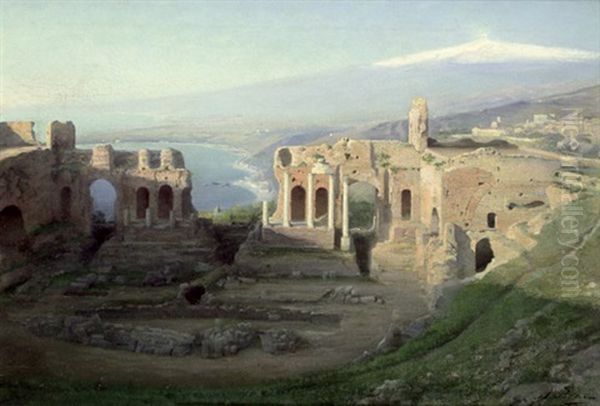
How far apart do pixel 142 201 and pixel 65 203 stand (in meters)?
3.99

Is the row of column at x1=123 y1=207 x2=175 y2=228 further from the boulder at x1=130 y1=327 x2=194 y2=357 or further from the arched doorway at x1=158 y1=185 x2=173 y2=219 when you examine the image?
the boulder at x1=130 y1=327 x2=194 y2=357

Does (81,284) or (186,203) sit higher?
(186,203)

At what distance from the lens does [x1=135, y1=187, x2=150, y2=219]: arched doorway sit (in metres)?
45.7

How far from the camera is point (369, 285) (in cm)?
3581

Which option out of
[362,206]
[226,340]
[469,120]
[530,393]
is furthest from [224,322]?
[469,120]

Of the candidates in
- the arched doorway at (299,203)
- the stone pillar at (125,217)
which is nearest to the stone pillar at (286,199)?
the arched doorway at (299,203)

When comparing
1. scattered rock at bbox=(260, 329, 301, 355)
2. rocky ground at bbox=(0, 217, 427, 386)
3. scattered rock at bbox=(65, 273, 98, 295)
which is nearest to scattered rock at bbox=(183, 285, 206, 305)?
rocky ground at bbox=(0, 217, 427, 386)

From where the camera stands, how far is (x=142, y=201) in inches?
1820

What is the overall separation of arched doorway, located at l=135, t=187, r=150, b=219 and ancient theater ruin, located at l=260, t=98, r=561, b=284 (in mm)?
7140

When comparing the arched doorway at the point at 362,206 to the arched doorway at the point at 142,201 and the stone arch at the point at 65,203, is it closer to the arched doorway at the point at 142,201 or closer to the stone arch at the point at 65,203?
the arched doorway at the point at 142,201

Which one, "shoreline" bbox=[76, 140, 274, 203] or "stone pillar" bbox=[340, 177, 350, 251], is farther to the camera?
"shoreline" bbox=[76, 140, 274, 203]

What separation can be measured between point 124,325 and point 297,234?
1290cm

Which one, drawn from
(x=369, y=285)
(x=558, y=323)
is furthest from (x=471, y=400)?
(x=369, y=285)

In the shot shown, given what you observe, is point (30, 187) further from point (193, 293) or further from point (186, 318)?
point (186, 318)
